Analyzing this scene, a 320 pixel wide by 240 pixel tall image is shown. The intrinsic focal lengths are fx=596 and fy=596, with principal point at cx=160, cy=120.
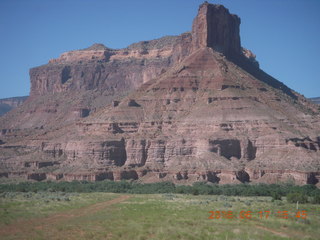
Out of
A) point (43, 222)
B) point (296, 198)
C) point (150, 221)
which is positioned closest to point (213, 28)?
point (296, 198)

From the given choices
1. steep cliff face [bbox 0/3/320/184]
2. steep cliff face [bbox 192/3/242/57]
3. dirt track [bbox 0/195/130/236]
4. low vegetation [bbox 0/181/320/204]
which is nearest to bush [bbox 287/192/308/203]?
low vegetation [bbox 0/181/320/204]

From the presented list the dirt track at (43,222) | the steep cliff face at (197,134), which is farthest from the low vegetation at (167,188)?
the dirt track at (43,222)

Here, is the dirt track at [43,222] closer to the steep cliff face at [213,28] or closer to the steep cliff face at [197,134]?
the steep cliff face at [197,134]

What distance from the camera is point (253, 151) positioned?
132250 millimetres

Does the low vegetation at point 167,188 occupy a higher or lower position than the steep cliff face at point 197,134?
lower

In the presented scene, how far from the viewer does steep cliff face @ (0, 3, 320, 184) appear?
126938mm

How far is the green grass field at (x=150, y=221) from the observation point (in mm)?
53000

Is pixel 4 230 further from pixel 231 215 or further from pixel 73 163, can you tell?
pixel 73 163

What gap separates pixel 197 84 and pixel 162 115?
1417cm
